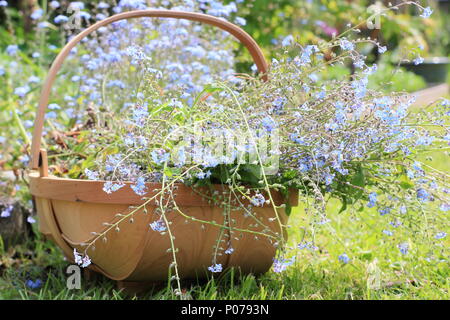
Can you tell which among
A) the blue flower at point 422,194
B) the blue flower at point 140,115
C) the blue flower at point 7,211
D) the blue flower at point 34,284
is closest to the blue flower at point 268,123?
the blue flower at point 140,115

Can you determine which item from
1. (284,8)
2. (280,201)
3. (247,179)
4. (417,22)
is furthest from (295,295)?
(417,22)

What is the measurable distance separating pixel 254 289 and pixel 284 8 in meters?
2.79

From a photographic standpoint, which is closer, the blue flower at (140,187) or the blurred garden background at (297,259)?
the blue flower at (140,187)

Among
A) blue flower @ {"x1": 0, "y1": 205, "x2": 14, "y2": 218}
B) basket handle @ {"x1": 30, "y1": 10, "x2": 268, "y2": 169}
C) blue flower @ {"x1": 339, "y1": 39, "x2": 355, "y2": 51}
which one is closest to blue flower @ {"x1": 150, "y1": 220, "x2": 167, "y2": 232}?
basket handle @ {"x1": 30, "y1": 10, "x2": 268, "y2": 169}

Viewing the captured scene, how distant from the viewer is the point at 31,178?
1.81m

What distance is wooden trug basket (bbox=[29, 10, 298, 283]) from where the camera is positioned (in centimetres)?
157

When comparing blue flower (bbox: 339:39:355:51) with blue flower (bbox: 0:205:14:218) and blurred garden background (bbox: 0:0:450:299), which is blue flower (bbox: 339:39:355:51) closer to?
blurred garden background (bbox: 0:0:450:299)

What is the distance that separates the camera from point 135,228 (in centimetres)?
157

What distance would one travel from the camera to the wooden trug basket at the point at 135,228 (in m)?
1.57

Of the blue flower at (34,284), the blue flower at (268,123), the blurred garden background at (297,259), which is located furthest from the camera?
the blue flower at (34,284)

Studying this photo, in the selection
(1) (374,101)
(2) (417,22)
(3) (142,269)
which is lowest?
(3) (142,269)

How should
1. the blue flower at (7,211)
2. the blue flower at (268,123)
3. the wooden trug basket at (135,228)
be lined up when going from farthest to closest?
the blue flower at (7,211), the wooden trug basket at (135,228), the blue flower at (268,123)

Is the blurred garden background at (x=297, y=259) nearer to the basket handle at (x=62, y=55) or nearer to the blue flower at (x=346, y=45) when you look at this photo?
the blue flower at (x=346, y=45)
